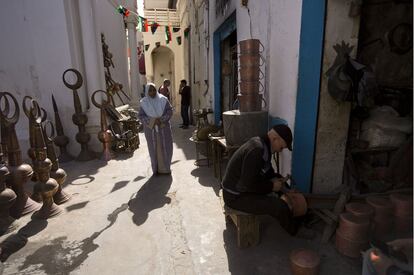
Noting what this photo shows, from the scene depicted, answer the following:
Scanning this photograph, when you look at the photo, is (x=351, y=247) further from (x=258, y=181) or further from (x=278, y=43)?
(x=278, y=43)

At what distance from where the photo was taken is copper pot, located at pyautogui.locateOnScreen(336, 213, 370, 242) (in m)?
2.58

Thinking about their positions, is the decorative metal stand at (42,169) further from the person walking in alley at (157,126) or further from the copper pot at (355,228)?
the copper pot at (355,228)

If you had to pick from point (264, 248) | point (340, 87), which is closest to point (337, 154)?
point (340, 87)

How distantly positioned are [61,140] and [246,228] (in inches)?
202

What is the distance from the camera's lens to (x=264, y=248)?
112 inches

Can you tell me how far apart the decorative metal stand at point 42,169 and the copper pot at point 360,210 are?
141 inches

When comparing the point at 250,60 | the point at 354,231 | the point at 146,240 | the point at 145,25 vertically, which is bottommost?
the point at 146,240

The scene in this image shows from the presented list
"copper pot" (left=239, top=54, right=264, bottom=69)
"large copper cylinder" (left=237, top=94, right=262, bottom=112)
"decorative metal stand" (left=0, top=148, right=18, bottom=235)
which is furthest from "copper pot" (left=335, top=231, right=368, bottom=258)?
"decorative metal stand" (left=0, top=148, right=18, bottom=235)

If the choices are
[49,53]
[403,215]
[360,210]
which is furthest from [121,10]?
[403,215]

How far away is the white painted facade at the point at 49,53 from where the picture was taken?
19.8 feet

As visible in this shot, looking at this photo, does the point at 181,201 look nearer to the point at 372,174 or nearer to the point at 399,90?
the point at 372,174

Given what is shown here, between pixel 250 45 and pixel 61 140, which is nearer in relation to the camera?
pixel 250 45

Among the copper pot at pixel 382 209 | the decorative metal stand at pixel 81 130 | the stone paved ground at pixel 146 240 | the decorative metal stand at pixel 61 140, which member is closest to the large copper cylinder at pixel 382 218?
the copper pot at pixel 382 209

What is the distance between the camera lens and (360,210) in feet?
8.89
